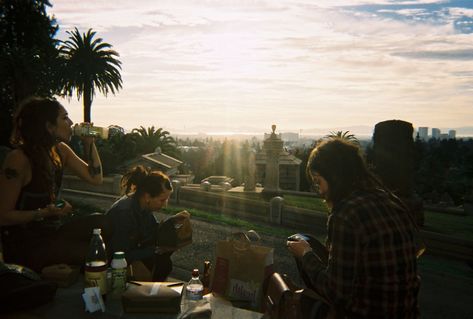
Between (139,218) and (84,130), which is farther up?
(84,130)

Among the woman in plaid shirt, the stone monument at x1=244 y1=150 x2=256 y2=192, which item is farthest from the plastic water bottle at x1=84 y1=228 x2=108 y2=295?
the stone monument at x1=244 y1=150 x2=256 y2=192

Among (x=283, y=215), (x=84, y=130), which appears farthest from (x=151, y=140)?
(x=84, y=130)

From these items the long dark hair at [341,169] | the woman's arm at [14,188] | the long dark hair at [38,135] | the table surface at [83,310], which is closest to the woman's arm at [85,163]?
the long dark hair at [38,135]

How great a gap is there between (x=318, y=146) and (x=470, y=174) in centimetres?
5366

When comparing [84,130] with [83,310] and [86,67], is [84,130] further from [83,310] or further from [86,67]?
[86,67]

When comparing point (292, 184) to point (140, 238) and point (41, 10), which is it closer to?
point (41, 10)

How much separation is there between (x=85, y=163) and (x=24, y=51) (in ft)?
76.6

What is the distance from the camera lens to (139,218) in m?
4.97

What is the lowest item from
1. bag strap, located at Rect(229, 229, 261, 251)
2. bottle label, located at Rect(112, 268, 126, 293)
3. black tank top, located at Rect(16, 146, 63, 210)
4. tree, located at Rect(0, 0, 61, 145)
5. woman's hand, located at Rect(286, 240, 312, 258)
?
bottle label, located at Rect(112, 268, 126, 293)

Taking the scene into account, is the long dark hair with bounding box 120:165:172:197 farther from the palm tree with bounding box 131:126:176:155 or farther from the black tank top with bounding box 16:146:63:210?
the palm tree with bounding box 131:126:176:155

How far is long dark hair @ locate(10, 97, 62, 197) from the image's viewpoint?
4.36 metres

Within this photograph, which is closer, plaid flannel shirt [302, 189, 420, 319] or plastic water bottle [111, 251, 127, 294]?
plaid flannel shirt [302, 189, 420, 319]

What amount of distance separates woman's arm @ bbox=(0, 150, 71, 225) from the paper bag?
5.46 ft

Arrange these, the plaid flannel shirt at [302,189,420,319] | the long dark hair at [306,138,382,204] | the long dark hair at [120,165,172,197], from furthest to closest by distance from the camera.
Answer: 1. the long dark hair at [120,165,172,197]
2. the long dark hair at [306,138,382,204]
3. the plaid flannel shirt at [302,189,420,319]
